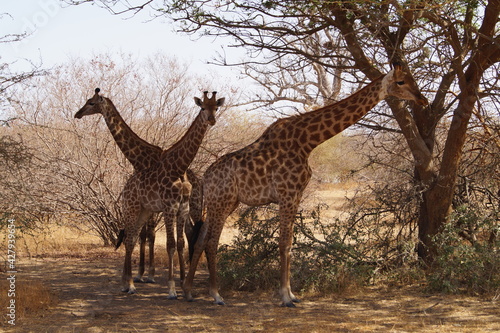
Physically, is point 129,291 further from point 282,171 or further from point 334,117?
point 334,117

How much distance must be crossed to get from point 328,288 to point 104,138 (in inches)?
234

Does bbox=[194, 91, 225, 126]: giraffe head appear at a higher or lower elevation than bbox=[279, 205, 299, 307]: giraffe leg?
higher

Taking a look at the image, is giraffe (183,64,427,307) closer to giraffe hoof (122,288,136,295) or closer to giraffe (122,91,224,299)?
giraffe (122,91,224,299)

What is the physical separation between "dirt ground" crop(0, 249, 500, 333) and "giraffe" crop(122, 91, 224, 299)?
0.56 m

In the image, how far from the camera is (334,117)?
7.27 m

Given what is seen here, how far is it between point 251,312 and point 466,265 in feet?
9.00

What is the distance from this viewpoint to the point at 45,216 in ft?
40.2

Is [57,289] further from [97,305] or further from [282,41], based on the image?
[282,41]

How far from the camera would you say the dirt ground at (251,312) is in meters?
6.03

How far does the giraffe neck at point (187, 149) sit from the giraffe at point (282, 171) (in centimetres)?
42

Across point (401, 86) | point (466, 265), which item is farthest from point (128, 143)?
point (466, 265)

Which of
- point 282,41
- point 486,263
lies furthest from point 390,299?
point 282,41

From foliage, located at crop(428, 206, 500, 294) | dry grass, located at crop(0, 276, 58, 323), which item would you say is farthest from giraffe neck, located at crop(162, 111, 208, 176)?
foliage, located at crop(428, 206, 500, 294)

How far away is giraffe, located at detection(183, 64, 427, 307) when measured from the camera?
23.2 feet
